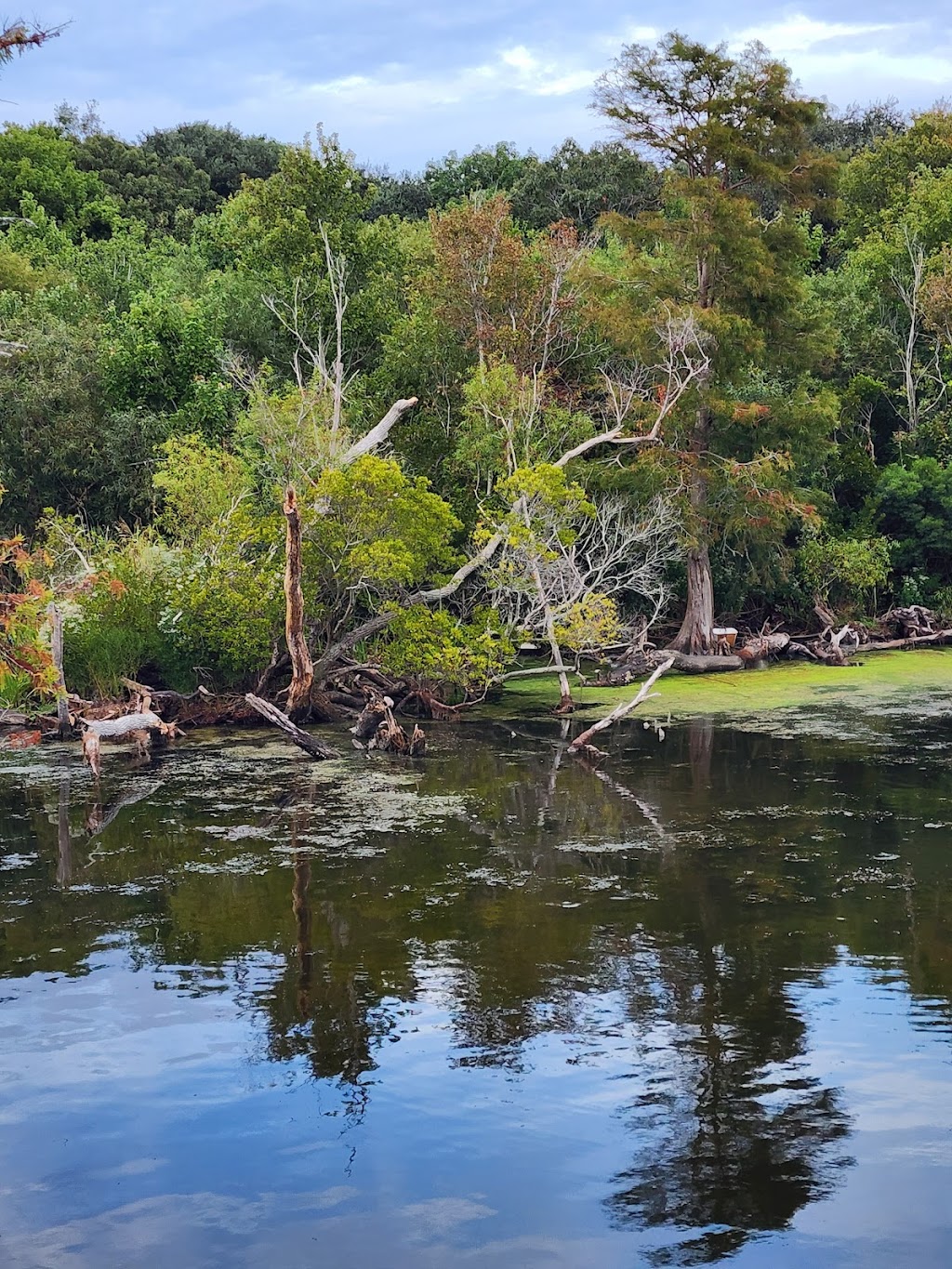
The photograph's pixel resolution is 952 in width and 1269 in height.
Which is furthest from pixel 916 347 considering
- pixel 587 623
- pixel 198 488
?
pixel 198 488

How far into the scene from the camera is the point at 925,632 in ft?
91.9

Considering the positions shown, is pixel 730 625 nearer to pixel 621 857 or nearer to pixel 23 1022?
pixel 621 857

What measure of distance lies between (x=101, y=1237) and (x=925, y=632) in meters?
24.6

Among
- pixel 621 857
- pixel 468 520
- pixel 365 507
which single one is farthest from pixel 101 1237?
pixel 468 520

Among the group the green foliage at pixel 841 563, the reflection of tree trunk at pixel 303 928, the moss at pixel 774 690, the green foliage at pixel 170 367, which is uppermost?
the green foliage at pixel 170 367

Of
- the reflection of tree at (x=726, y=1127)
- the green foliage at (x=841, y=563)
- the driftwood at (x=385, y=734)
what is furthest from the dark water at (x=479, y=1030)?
the green foliage at (x=841, y=563)

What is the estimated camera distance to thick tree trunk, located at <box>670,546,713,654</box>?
1040 inches

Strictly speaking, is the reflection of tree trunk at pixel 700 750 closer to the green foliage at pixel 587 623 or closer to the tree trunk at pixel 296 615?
the green foliage at pixel 587 623

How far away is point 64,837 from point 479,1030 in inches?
268

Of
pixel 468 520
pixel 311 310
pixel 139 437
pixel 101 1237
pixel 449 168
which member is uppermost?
pixel 449 168

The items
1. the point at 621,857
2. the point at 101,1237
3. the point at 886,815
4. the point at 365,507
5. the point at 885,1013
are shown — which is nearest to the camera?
the point at 101,1237

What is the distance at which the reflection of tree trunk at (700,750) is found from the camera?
16.2 m

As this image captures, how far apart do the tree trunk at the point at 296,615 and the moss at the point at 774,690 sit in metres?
3.92

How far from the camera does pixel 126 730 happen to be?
713 inches
